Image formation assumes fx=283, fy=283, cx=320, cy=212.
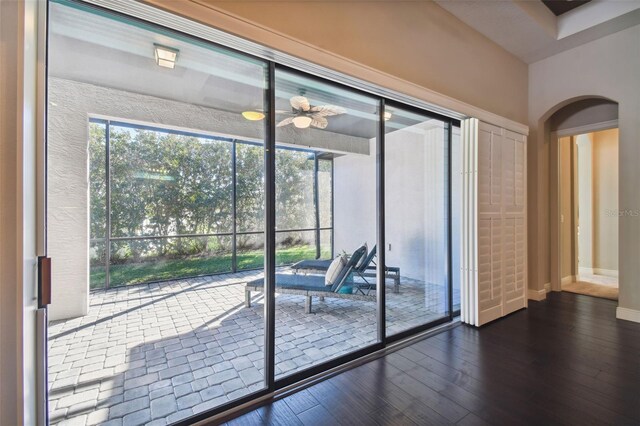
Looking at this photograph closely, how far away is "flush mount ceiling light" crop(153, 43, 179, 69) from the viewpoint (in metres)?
1.94

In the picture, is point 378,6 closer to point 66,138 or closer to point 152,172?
point 152,172

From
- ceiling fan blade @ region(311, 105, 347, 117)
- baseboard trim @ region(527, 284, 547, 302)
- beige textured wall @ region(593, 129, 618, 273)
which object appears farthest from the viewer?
beige textured wall @ region(593, 129, 618, 273)

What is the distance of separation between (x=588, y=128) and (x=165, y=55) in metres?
5.54

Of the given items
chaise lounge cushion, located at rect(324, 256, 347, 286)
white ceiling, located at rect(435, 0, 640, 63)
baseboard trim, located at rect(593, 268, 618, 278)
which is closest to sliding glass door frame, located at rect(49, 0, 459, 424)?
chaise lounge cushion, located at rect(324, 256, 347, 286)

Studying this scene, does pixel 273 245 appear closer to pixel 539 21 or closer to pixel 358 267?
pixel 358 267

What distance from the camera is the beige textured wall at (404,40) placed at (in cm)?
190

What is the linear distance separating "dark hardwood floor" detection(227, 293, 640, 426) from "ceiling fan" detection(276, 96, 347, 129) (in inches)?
82.0

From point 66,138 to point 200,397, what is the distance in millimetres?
1852

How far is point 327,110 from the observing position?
2684 mm

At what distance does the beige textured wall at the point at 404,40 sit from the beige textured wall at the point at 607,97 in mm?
411

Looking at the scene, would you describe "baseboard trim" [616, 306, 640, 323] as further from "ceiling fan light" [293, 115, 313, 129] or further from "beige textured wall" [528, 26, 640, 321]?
"ceiling fan light" [293, 115, 313, 129]

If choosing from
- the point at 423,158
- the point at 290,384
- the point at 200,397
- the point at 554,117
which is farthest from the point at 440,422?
the point at 554,117

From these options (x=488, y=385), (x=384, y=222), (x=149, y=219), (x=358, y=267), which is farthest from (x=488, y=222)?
(x=149, y=219)

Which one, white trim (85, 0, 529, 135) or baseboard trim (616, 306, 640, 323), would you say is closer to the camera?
white trim (85, 0, 529, 135)
